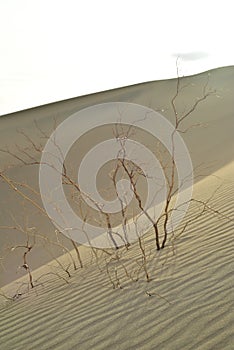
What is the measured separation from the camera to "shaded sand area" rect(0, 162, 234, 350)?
2713 mm

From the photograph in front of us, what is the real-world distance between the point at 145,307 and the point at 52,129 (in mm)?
17410

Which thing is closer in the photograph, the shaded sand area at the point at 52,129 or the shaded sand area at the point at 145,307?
the shaded sand area at the point at 145,307

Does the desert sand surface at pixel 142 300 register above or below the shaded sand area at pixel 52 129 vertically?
above

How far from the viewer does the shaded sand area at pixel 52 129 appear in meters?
7.14

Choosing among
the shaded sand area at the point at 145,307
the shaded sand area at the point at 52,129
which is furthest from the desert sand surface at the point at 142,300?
the shaded sand area at the point at 52,129

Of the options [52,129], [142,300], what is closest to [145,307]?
[142,300]

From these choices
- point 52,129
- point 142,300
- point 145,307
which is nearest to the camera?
point 145,307

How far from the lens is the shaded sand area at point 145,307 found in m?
2.71

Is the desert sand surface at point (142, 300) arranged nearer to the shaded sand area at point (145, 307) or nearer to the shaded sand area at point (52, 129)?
the shaded sand area at point (145, 307)

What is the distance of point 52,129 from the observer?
2006 cm

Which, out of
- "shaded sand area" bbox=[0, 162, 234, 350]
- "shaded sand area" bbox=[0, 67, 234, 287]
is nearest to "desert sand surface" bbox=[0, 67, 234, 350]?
"shaded sand area" bbox=[0, 162, 234, 350]

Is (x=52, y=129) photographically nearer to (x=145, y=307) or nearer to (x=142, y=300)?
(x=142, y=300)

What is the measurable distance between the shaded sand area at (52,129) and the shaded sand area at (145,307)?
103 cm

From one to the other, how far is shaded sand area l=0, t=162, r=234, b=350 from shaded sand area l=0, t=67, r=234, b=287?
103cm
